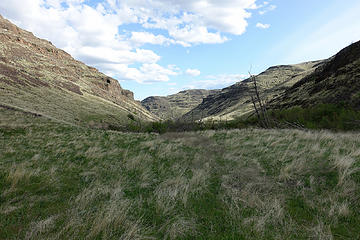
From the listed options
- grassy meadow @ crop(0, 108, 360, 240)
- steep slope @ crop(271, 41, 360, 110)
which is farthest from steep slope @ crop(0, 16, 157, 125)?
steep slope @ crop(271, 41, 360, 110)

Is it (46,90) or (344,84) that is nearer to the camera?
(344,84)

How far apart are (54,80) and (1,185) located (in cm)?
9593

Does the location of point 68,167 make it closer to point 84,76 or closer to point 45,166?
point 45,166

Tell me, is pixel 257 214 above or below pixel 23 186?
below

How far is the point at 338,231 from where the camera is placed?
3.61 m

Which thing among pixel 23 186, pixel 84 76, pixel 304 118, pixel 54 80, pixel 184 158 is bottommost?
pixel 304 118

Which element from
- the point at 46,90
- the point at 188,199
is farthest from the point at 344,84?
the point at 46,90

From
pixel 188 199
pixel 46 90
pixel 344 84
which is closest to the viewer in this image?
pixel 188 199

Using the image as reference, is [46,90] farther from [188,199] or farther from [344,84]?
[344,84]

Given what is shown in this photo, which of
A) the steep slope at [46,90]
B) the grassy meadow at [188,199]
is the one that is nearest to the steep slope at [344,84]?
the grassy meadow at [188,199]

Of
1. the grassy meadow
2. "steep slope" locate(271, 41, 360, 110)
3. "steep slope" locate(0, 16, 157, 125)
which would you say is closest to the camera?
the grassy meadow

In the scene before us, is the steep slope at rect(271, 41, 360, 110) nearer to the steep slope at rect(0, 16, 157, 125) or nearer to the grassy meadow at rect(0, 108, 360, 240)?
the grassy meadow at rect(0, 108, 360, 240)

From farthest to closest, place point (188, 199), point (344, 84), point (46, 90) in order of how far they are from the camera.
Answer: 1. point (46, 90)
2. point (344, 84)
3. point (188, 199)

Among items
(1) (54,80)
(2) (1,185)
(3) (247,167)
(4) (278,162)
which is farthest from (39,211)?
(1) (54,80)
